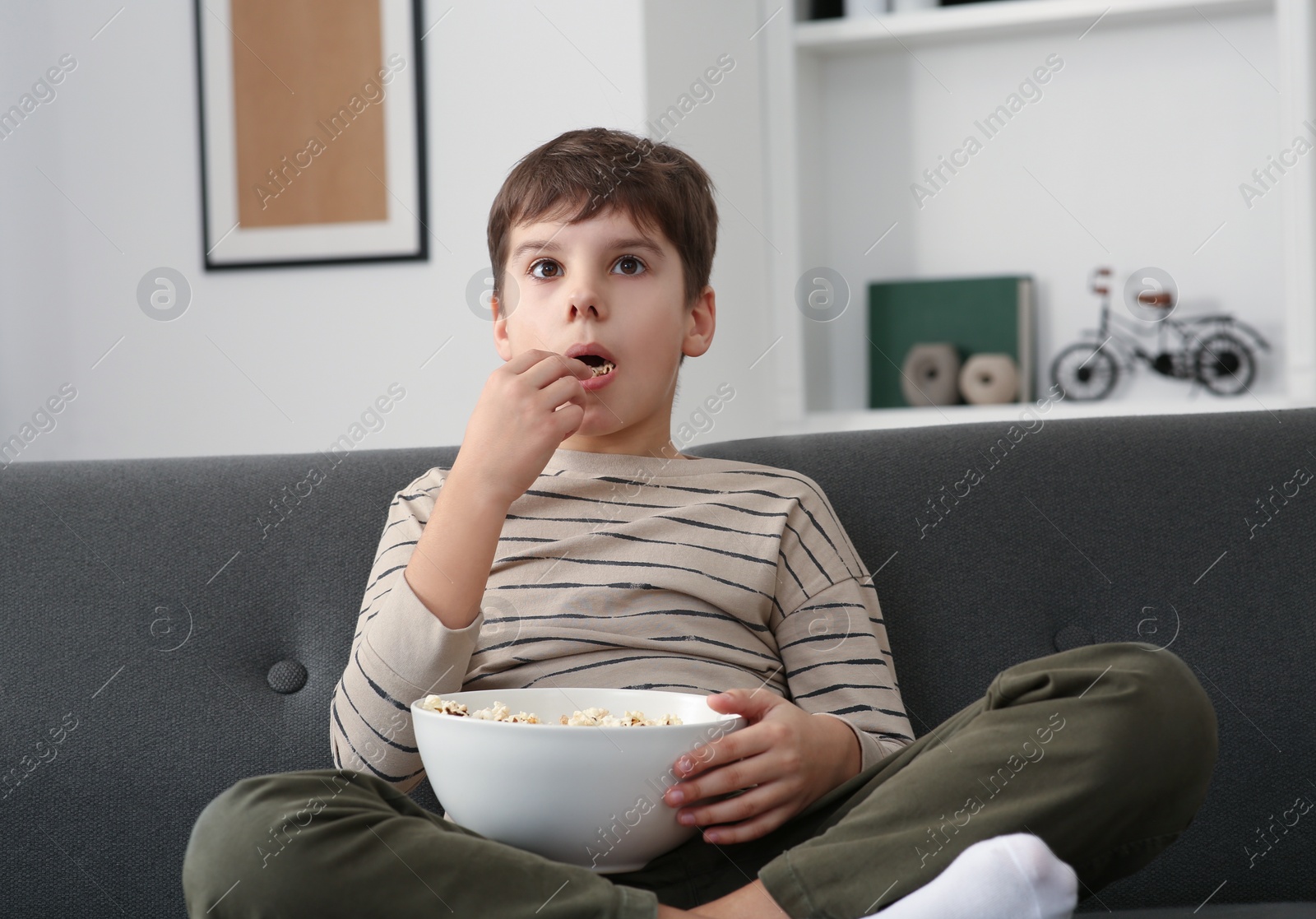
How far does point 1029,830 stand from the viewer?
0.75 metres

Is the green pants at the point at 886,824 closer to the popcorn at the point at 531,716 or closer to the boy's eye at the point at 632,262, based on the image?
the popcorn at the point at 531,716

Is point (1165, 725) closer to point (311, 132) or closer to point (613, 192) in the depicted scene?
point (613, 192)

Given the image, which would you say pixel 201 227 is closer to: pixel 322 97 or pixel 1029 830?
pixel 322 97

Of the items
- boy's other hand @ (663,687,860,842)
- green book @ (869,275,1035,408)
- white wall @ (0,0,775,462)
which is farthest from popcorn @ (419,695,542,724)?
green book @ (869,275,1035,408)

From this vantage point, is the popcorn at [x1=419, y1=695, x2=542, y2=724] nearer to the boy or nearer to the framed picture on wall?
the boy

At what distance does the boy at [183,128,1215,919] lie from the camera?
28.6 inches

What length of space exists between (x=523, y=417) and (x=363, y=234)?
54.4 inches

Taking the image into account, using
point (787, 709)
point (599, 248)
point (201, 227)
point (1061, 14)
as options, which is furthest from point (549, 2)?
point (787, 709)

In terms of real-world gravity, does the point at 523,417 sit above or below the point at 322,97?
below

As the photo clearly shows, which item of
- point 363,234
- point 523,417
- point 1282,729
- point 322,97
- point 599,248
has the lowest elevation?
point 1282,729

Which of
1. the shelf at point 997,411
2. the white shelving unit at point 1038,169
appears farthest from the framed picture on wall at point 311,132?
the shelf at point 997,411

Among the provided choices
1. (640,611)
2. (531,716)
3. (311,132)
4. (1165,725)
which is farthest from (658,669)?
(311,132)

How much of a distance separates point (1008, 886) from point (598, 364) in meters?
0.59

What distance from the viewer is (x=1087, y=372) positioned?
93.6 inches
